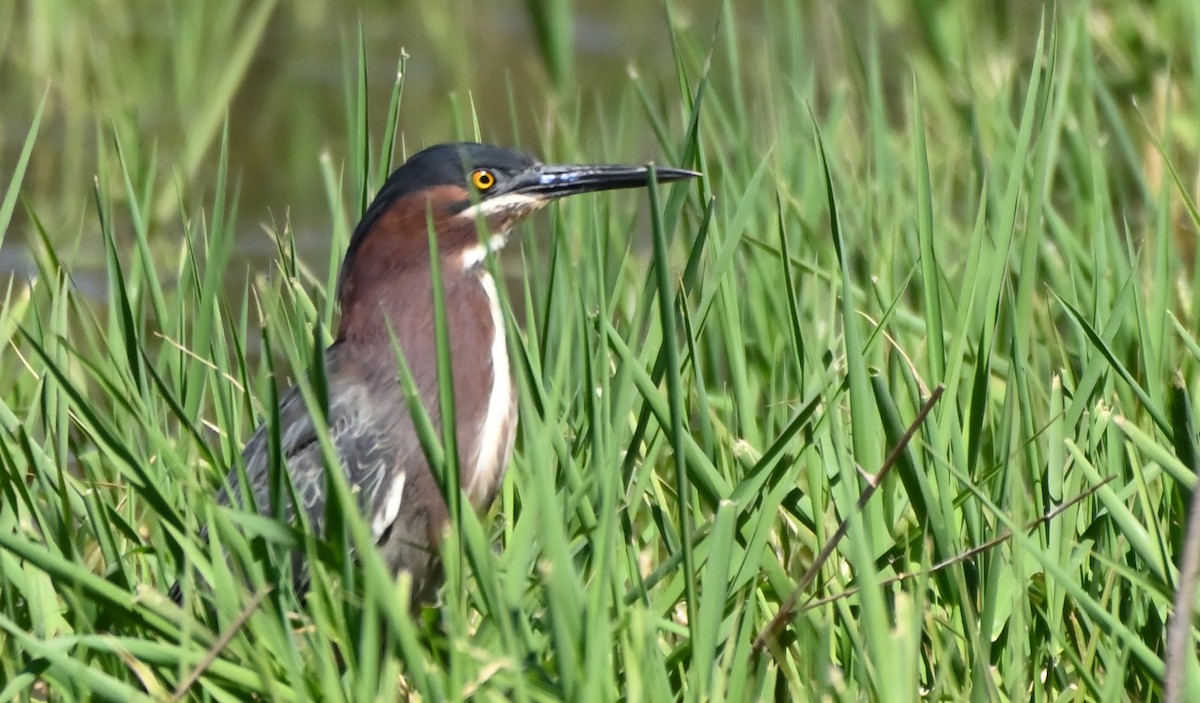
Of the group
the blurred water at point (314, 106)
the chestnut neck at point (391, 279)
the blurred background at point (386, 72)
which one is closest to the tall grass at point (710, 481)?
the chestnut neck at point (391, 279)

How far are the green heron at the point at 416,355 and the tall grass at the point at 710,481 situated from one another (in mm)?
85

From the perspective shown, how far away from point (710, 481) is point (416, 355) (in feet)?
2.70

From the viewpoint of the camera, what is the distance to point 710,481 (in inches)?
96.2

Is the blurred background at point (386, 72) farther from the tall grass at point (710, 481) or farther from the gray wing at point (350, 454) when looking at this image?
the gray wing at point (350, 454)

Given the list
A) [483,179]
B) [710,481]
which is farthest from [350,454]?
[710,481]

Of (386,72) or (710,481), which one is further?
(386,72)

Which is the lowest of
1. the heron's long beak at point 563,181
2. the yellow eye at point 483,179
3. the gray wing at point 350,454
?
the gray wing at point 350,454

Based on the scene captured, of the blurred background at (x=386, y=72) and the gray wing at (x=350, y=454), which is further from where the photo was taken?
the blurred background at (x=386, y=72)

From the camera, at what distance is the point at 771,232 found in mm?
3756

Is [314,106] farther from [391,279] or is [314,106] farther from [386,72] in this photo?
[391,279]

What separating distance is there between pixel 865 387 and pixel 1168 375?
838 millimetres

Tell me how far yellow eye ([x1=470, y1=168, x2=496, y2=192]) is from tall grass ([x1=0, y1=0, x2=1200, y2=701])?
124mm

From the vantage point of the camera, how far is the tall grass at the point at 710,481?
2039mm

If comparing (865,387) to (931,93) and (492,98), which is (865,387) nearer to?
(931,93)
